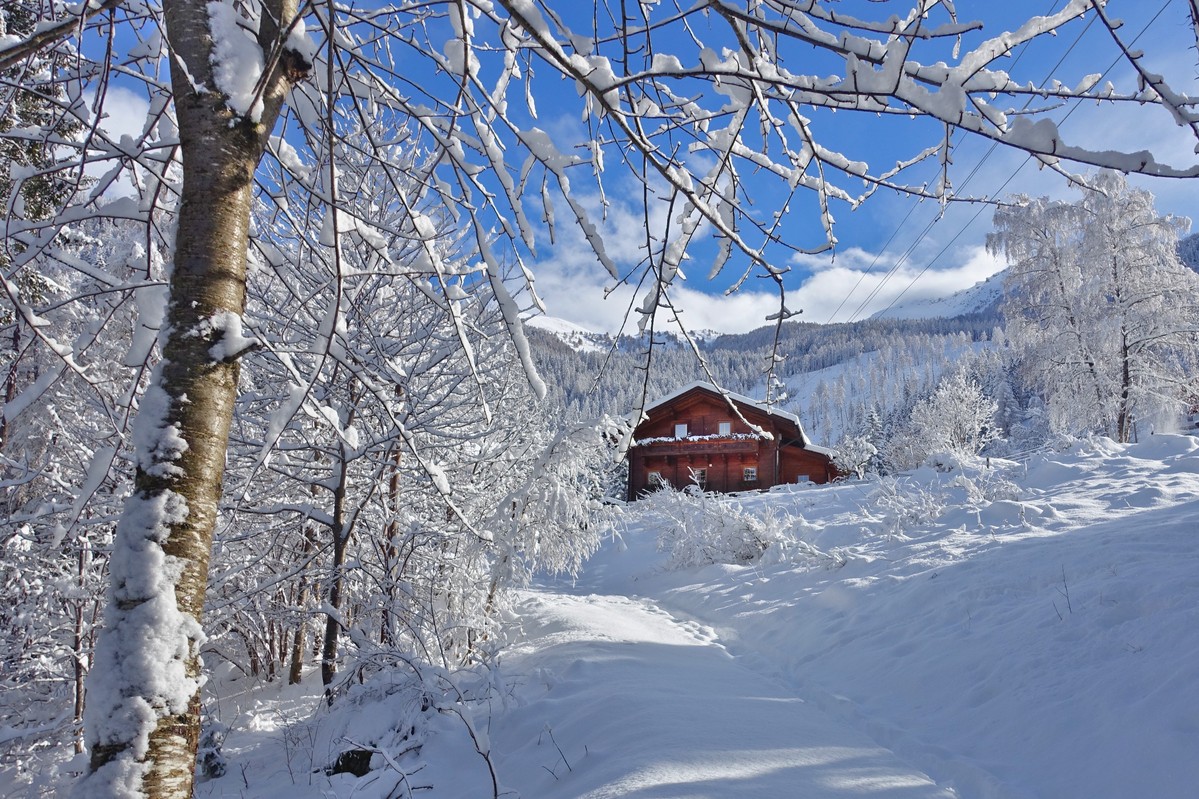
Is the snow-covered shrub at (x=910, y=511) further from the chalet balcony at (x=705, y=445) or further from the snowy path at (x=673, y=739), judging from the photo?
the chalet balcony at (x=705, y=445)

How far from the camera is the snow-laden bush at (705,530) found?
40.7ft

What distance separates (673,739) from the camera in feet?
11.2

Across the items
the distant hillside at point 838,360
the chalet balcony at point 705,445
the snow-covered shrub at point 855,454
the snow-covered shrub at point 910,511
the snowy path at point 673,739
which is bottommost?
the snowy path at point 673,739

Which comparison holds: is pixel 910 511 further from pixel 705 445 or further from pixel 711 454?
pixel 711 454

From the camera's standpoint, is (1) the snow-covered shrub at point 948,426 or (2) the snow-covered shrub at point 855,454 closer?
(2) the snow-covered shrub at point 855,454

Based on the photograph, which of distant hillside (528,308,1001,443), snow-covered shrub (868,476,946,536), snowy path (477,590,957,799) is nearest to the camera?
snowy path (477,590,957,799)

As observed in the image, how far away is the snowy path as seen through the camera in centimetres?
300

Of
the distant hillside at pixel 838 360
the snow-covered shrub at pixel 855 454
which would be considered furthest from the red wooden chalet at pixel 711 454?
the distant hillside at pixel 838 360

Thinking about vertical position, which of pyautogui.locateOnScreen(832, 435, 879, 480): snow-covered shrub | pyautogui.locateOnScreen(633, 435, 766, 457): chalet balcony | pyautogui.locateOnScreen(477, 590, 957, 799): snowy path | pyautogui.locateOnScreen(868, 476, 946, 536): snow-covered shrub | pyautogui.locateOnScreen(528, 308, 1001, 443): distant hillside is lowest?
pyautogui.locateOnScreen(477, 590, 957, 799): snowy path

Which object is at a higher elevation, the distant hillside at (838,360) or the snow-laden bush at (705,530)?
the distant hillside at (838,360)

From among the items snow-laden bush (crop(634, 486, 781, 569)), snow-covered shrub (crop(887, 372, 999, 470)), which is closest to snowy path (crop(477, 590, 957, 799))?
snow-laden bush (crop(634, 486, 781, 569))

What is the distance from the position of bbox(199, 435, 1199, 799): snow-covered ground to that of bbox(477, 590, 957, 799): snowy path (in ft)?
0.06

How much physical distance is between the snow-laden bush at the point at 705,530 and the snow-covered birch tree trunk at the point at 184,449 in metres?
11.4

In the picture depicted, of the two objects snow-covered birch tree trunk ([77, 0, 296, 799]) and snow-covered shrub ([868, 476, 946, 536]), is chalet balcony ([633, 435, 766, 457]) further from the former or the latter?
snow-covered birch tree trunk ([77, 0, 296, 799])
